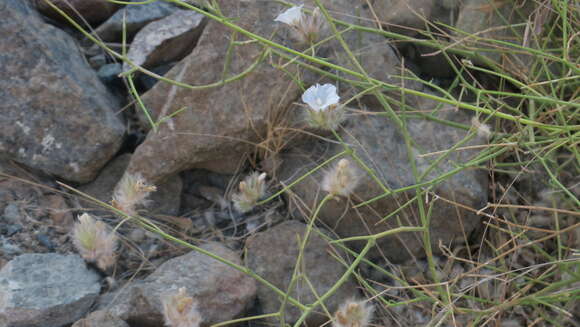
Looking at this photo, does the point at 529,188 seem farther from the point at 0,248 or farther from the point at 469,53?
the point at 0,248

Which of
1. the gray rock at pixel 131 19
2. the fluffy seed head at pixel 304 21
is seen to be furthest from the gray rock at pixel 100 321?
the gray rock at pixel 131 19

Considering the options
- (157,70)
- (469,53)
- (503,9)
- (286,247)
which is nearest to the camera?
(469,53)

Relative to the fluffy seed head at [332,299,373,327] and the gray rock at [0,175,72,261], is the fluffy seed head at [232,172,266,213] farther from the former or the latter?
the gray rock at [0,175,72,261]

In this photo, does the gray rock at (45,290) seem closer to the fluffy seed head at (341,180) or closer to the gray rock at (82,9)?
the fluffy seed head at (341,180)

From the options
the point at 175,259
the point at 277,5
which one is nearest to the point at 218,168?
the point at 175,259

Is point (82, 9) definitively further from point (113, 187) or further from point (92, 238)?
point (92, 238)

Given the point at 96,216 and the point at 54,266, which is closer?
the point at 54,266

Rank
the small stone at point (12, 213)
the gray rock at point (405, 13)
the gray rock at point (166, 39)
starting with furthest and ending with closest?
the gray rock at point (166, 39)
the gray rock at point (405, 13)
the small stone at point (12, 213)
